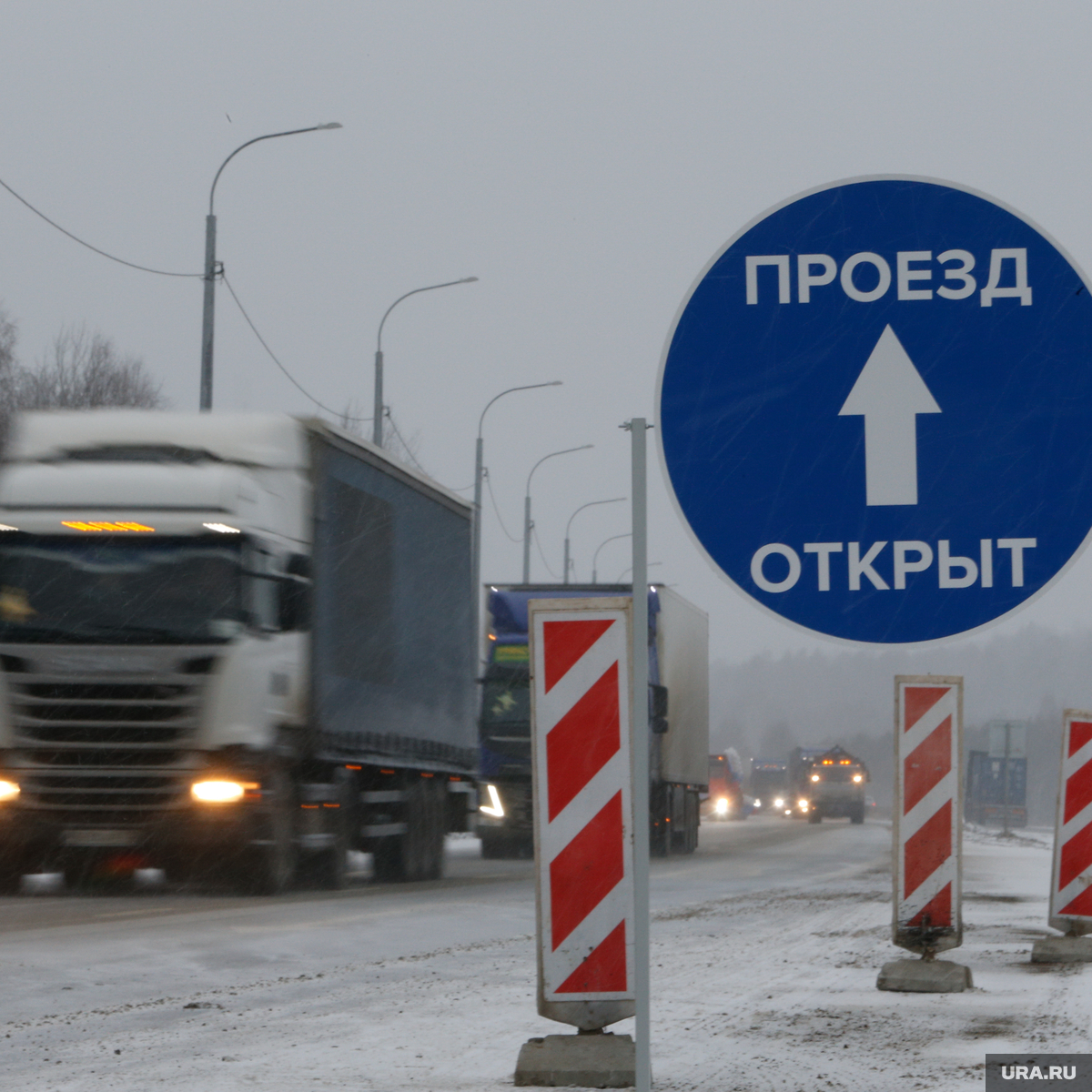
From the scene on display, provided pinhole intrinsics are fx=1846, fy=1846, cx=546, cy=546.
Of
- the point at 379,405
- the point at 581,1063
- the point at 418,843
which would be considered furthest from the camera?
the point at 379,405

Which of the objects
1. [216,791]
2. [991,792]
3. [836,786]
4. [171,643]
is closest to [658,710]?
[216,791]

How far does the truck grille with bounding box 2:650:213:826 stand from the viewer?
50.1 feet

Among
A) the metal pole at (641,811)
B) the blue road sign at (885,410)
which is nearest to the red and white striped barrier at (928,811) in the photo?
the metal pole at (641,811)

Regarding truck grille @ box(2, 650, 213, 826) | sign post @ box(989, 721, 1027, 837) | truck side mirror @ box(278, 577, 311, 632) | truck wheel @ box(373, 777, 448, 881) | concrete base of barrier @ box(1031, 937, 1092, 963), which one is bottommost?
concrete base of barrier @ box(1031, 937, 1092, 963)

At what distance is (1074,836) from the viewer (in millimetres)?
11055

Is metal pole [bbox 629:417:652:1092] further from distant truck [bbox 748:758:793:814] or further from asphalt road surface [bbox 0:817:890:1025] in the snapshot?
distant truck [bbox 748:758:793:814]

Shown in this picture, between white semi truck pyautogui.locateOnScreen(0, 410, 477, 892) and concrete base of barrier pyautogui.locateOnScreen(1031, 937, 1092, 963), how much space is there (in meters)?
7.23

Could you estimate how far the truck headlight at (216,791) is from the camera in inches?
610

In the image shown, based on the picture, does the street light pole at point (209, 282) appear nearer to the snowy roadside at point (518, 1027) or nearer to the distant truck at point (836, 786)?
the snowy roadside at point (518, 1027)

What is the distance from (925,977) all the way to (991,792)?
79.6 m

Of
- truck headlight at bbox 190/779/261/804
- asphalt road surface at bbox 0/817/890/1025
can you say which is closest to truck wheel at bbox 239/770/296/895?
asphalt road surface at bbox 0/817/890/1025

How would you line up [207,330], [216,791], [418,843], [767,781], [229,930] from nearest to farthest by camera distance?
[229,930], [216,791], [418,843], [207,330], [767,781]

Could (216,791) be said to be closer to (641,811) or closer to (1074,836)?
(1074,836)

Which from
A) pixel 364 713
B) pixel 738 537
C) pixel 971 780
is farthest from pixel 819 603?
pixel 971 780
